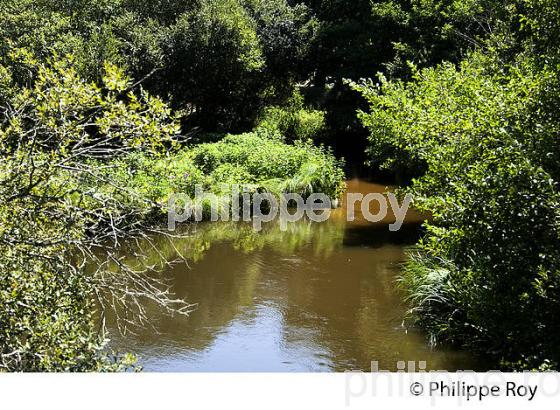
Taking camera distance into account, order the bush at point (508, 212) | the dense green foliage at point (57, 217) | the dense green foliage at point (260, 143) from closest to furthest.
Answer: the dense green foliage at point (57, 217) → the dense green foliage at point (260, 143) → the bush at point (508, 212)

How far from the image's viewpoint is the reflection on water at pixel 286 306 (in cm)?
811

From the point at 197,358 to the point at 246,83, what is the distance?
45.1 feet

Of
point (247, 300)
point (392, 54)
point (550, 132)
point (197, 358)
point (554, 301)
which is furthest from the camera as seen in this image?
point (392, 54)

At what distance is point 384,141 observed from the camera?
1176 centimetres

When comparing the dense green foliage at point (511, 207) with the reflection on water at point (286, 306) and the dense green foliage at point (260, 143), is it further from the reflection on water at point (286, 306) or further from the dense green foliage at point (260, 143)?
the reflection on water at point (286, 306)

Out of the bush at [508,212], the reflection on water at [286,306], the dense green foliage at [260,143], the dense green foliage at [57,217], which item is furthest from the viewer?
the reflection on water at [286,306]

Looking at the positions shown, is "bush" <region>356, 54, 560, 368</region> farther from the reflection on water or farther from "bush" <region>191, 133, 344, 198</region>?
"bush" <region>191, 133, 344, 198</region>

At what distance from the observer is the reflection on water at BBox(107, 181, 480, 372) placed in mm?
8109

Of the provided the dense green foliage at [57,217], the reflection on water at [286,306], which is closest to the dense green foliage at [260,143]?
the dense green foliage at [57,217]

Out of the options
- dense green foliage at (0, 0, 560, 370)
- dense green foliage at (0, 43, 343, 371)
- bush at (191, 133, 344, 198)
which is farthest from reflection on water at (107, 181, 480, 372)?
bush at (191, 133, 344, 198)

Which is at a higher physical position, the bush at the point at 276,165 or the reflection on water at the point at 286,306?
the bush at the point at 276,165

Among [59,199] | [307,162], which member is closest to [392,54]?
[307,162]

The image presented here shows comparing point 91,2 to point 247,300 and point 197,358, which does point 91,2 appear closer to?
point 247,300

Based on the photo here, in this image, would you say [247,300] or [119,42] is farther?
[119,42]
